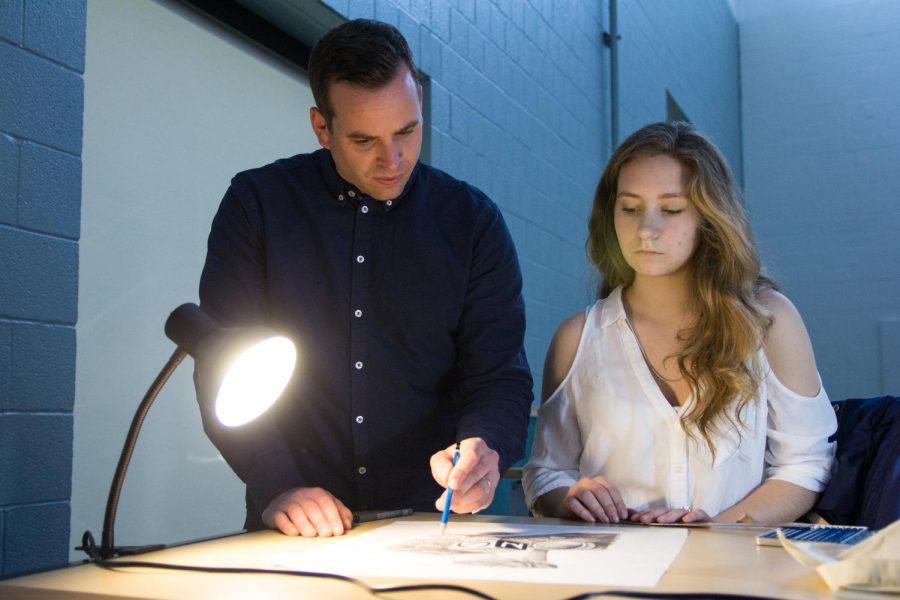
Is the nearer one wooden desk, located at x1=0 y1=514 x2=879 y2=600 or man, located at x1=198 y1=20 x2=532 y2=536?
wooden desk, located at x1=0 y1=514 x2=879 y2=600

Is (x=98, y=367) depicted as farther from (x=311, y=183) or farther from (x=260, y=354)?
(x=260, y=354)

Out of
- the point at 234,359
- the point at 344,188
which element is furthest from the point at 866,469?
the point at 234,359

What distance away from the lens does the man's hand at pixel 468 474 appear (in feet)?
4.10

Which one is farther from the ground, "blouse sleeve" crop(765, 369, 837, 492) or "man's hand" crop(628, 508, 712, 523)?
"blouse sleeve" crop(765, 369, 837, 492)

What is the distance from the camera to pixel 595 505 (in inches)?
54.5

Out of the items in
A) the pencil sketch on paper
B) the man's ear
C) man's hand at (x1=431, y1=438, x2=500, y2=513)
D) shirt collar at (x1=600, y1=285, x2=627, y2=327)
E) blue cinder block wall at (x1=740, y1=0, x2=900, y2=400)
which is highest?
blue cinder block wall at (x1=740, y1=0, x2=900, y2=400)

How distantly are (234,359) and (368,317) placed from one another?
69 centimetres

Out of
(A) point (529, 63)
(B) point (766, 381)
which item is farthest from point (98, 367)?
(A) point (529, 63)

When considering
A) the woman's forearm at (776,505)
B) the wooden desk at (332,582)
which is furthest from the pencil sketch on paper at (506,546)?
the woman's forearm at (776,505)

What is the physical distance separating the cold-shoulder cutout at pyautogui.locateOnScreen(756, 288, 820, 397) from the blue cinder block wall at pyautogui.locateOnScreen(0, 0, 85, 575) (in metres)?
1.29

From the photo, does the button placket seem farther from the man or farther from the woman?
the woman

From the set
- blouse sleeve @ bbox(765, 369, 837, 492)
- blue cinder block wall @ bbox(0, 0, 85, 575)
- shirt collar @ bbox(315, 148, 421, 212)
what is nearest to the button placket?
shirt collar @ bbox(315, 148, 421, 212)

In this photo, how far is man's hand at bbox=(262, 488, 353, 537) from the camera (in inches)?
48.1

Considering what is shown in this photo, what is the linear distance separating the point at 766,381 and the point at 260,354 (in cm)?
106
